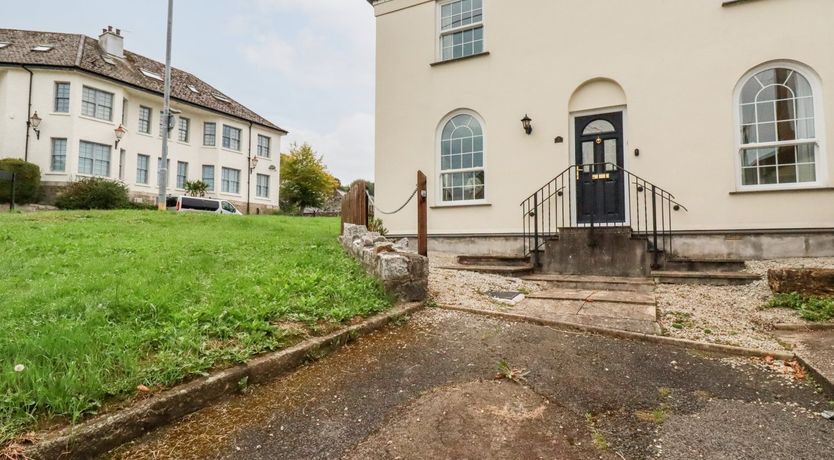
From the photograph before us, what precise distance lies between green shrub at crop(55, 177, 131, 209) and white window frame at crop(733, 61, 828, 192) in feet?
73.6

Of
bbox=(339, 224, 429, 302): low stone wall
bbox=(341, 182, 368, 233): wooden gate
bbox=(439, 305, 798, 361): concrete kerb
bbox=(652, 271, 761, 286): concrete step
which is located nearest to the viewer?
bbox=(439, 305, 798, 361): concrete kerb

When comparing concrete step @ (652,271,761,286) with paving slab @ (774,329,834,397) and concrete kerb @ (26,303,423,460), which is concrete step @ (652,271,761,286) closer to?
paving slab @ (774,329,834,397)

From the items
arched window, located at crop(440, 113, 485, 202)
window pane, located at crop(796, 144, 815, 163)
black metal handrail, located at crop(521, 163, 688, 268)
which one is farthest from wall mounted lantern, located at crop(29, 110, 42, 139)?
window pane, located at crop(796, 144, 815, 163)

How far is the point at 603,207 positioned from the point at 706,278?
2256mm

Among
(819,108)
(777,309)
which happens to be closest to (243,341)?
(777,309)

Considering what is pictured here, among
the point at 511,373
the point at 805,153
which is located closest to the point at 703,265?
the point at 805,153

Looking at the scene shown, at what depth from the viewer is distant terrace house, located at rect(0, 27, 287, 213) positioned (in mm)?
19688

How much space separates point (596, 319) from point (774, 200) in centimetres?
484

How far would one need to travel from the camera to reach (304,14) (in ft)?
49.6

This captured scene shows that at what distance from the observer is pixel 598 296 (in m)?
5.41

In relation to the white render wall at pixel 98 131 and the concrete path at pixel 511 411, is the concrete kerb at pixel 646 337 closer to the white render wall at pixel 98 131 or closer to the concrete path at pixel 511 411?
the concrete path at pixel 511 411

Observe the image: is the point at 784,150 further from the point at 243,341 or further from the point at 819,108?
the point at 243,341

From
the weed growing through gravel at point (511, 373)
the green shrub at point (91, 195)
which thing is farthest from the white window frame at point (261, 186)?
the weed growing through gravel at point (511, 373)

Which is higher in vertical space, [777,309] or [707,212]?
[707,212]
